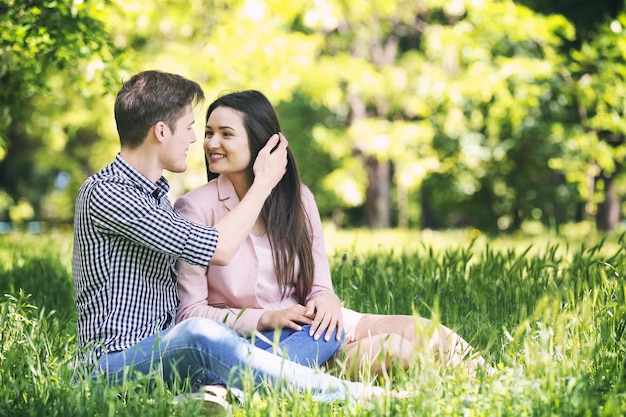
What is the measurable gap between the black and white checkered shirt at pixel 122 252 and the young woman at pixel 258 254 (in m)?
0.21

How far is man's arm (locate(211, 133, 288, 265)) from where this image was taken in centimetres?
277

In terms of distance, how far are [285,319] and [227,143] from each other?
2.46ft

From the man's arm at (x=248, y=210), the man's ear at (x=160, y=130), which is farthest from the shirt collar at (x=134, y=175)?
the man's arm at (x=248, y=210)

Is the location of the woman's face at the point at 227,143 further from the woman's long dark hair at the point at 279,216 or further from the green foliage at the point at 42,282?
the green foliage at the point at 42,282

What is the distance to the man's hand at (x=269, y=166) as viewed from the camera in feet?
9.59

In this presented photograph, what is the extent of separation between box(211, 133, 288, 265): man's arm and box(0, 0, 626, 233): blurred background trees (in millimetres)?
1922

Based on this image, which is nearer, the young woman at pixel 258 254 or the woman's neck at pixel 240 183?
the young woman at pixel 258 254

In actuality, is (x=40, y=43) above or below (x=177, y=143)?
above

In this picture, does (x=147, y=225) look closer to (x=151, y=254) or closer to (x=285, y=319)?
(x=151, y=254)

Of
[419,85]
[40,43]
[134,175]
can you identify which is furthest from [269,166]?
[419,85]

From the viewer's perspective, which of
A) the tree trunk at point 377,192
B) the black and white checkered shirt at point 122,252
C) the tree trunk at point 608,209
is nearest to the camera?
the black and white checkered shirt at point 122,252

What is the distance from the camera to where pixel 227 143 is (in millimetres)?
3113

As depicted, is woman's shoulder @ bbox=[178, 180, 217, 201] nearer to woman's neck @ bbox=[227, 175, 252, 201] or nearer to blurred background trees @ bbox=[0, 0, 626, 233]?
woman's neck @ bbox=[227, 175, 252, 201]

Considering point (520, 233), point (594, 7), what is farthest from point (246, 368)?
point (594, 7)
